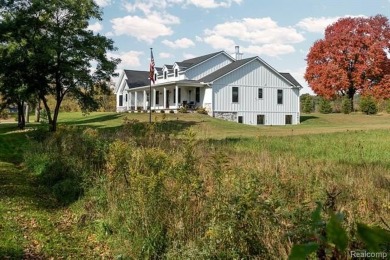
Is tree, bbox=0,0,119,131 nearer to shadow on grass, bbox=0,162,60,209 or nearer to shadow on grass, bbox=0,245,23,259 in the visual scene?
shadow on grass, bbox=0,162,60,209

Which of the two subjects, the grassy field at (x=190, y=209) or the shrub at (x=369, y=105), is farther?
the shrub at (x=369, y=105)

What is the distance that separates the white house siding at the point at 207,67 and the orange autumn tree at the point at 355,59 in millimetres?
14860

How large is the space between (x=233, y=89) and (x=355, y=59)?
2119 centimetres

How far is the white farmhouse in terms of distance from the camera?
38844 mm

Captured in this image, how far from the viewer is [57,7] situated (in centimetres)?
2216

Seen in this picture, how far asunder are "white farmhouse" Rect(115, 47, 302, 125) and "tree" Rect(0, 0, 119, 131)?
1626cm

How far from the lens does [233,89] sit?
39.2 meters

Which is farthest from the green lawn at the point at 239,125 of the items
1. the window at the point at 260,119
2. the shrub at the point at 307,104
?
the shrub at the point at 307,104

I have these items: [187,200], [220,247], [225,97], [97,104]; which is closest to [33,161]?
[187,200]

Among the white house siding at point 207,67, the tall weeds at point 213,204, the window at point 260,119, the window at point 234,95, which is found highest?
the white house siding at point 207,67

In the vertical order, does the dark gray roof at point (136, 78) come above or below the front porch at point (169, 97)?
above

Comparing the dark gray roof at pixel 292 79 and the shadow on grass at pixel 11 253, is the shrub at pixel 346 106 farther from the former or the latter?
the shadow on grass at pixel 11 253

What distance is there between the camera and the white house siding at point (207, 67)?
41.8 meters

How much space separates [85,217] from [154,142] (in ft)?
14.2
